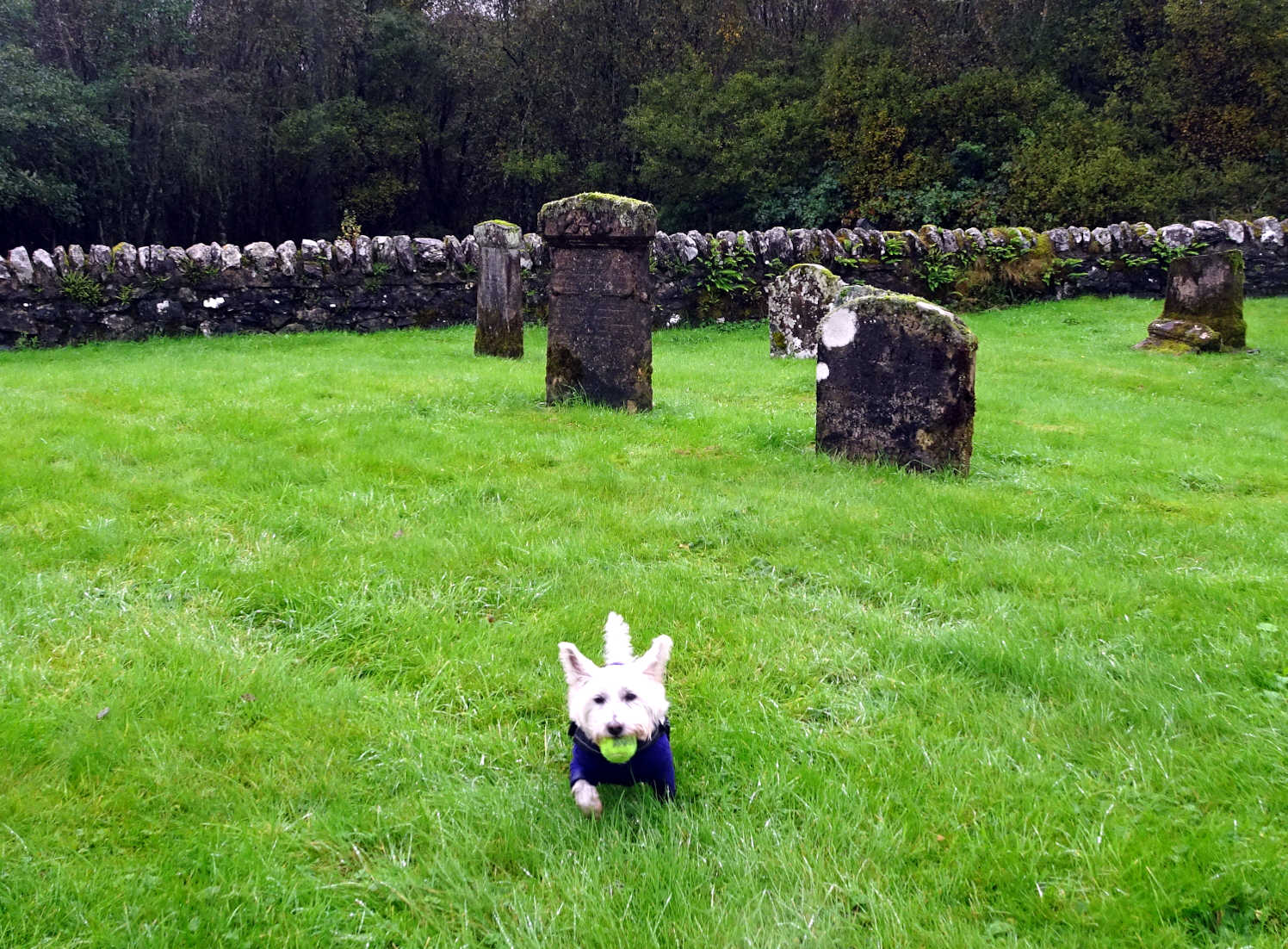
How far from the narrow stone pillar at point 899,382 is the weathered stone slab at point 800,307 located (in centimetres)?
635

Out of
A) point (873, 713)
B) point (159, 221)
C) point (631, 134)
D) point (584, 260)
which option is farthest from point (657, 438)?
point (159, 221)

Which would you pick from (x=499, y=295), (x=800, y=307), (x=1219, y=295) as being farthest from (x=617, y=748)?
(x=1219, y=295)

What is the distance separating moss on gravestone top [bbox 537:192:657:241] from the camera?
26.9 ft

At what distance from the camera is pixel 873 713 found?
3107mm

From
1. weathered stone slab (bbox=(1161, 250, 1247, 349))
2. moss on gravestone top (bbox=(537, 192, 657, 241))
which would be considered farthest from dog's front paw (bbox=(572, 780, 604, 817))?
weathered stone slab (bbox=(1161, 250, 1247, 349))

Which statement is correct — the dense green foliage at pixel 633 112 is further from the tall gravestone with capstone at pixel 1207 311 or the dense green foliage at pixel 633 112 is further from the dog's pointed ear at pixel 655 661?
the dog's pointed ear at pixel 655 661

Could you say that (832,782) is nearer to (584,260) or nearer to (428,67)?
(584,260)

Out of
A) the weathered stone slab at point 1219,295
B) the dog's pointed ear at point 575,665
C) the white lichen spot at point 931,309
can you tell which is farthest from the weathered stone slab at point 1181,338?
the dog's pointed ear at point 575,665

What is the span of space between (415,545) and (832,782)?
2.61 meters

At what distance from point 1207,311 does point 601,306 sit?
10343mm

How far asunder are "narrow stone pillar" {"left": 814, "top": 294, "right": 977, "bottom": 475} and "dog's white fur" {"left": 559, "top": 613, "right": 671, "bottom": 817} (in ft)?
14.4

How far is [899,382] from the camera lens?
21.4 ft

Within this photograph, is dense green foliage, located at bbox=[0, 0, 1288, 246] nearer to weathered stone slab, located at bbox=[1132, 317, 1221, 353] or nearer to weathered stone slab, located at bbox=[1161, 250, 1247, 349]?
weathered stone slab, located at bbox=[1161, 250, 1247, 349]

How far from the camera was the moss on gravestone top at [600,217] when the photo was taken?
26.9 ft
